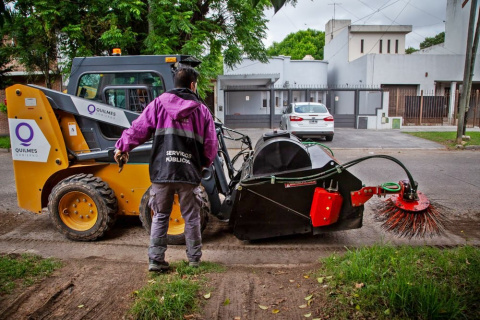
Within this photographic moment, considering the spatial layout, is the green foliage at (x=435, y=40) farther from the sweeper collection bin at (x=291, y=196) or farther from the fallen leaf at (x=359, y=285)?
the fallen leaf at (x=359, y=285)

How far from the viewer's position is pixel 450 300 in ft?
9.06

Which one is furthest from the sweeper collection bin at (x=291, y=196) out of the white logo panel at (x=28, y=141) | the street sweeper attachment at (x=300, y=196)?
the white logo panel at (x=28, y=141)

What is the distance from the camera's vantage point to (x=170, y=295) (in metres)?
3.05

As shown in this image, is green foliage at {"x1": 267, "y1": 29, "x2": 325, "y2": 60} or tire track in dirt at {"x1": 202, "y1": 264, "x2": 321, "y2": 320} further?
green foliage at {"x1": 267, "y1": 29, "x2": 325, "y2": 60}

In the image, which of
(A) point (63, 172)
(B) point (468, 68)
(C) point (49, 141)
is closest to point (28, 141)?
(C) point (49, 141)

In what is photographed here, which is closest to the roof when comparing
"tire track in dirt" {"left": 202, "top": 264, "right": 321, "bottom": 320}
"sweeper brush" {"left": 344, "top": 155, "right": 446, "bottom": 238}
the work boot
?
"sweeper brush" {"left": 344, "top": 155, "right": 446, "bottom": 238}

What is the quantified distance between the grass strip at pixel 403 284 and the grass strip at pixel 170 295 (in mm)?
1052

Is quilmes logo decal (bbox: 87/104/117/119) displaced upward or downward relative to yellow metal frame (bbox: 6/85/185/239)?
upward

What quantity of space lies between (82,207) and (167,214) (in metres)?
1.74

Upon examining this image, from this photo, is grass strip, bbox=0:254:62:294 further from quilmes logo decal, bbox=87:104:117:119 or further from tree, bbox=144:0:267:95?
tree, bbox=144:0:267:95

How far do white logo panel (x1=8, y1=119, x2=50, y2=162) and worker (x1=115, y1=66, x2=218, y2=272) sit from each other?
67.3 inches

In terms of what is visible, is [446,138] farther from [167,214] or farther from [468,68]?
[167,214]

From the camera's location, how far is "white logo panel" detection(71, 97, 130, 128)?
16.4ft

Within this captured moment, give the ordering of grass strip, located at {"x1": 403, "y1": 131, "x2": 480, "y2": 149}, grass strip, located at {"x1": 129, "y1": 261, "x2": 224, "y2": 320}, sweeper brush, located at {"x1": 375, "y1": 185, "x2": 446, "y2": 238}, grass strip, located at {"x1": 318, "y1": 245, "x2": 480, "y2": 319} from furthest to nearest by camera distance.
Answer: grass strip, located at {"x1": 403, "y1": 131, "x2": 480, "y2": 149} < sweeper brush, located at {"x1": 375, "y1": 185, "x2": 446, "y2": 238} < grass strip, located at {"x1": 129, "y1": 261, "x2": 224, "y2": 320} < grass strip, located at {"x1": 318, "y1": 245, "x2": 480, "y2": 319}
